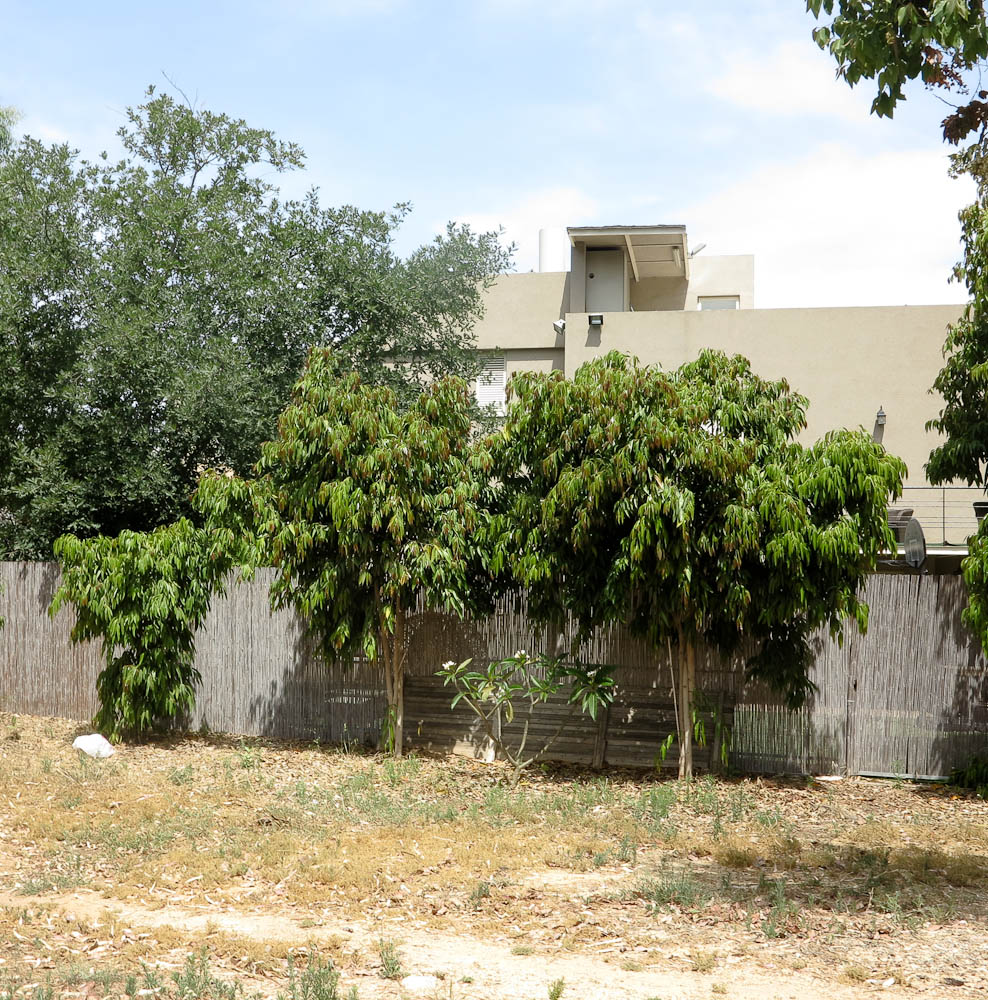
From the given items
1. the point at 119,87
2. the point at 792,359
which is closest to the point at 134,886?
the point at 119,87

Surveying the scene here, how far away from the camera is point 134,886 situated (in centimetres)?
681

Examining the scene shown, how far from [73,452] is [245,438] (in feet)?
7.03

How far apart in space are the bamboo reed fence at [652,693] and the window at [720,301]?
58.7 ft

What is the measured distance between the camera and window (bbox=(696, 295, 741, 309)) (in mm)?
27234

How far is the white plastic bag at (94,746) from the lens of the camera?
11180 millimetres

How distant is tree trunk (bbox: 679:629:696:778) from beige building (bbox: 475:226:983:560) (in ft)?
26.8

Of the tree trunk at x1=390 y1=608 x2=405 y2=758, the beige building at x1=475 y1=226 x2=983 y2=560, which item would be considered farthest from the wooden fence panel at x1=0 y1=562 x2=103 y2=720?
the beige building at x1=475 y1=226 x2=983 y2=560

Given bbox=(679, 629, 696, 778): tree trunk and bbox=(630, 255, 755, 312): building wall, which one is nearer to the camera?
bbox=(679, 629, 696, 778): tree trunk

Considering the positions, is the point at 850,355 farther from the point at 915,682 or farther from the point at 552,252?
the point at 915,682

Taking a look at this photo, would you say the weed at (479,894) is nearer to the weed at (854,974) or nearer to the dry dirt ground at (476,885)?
the dry dirt ground at (476,885)

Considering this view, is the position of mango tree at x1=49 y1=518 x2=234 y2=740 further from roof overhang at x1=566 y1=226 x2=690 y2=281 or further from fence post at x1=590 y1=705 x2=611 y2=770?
roof overhang at x1=566 y1=226 x2=690 y2=281

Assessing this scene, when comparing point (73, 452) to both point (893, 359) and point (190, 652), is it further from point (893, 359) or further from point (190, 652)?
point (893, 359)

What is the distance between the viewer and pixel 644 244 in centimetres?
2150

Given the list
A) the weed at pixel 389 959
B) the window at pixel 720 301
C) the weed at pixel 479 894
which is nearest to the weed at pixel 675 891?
the weed at pixel 479 894
